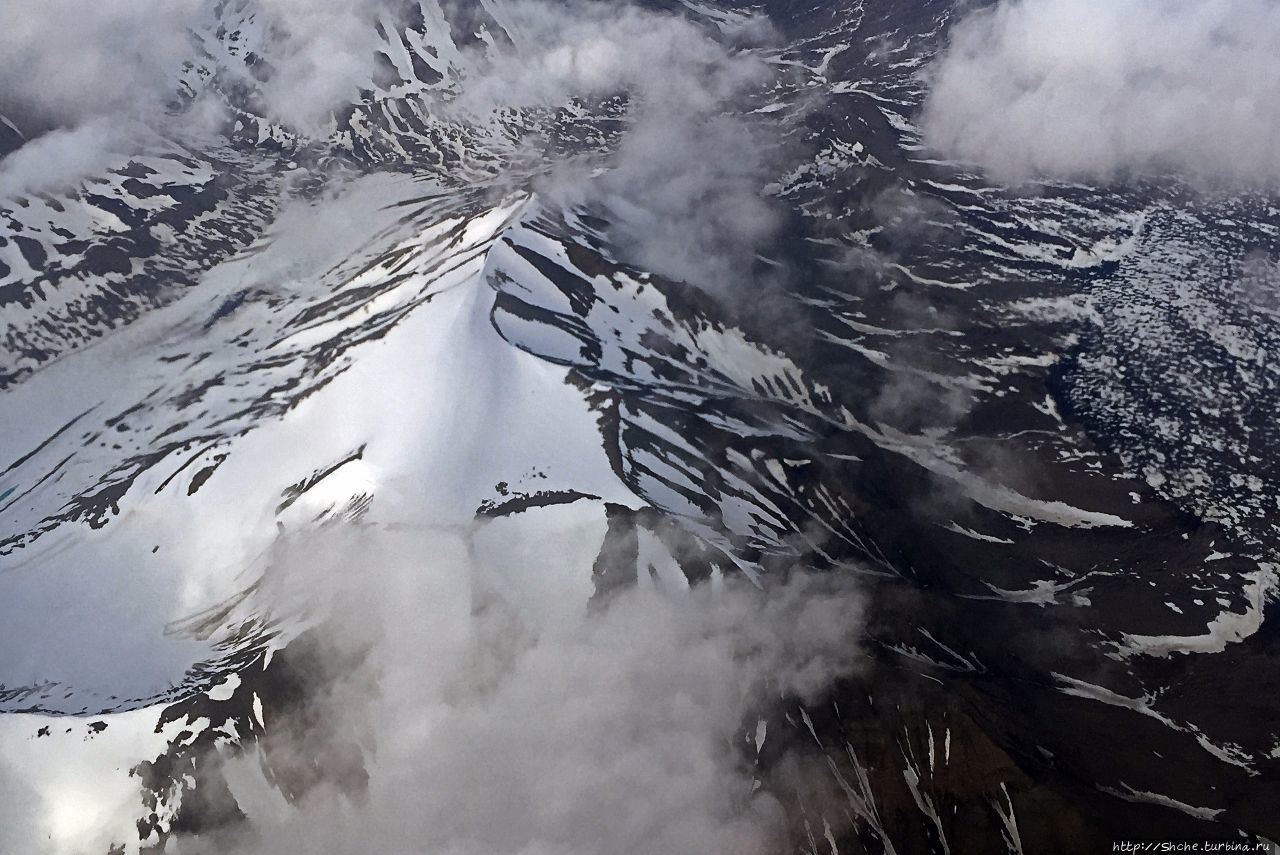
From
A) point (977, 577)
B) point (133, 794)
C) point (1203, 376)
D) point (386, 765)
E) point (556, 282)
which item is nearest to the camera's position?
point (133, 794)

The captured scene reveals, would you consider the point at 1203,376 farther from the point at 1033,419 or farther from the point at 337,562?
the point at 337,562

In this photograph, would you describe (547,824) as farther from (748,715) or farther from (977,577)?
(977,577)

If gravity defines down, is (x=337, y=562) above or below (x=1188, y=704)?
above

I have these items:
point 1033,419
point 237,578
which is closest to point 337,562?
point 237,578

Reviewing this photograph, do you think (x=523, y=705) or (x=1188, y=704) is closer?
(x=523, y=705)

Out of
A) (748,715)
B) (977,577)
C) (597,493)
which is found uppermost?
(597,493)

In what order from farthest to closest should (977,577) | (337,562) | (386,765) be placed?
(977,577)
(337,562)
(386,765)

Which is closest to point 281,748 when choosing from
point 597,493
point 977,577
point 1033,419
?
point 597,493
